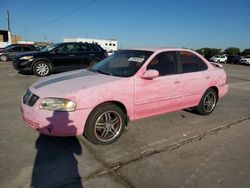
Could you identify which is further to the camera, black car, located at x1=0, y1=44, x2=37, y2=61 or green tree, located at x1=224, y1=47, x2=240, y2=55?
green tree, located at x1=224, y1=47, x2=240, y2=55

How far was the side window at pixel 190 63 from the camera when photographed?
5.05m

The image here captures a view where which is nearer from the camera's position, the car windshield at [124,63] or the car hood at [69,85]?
the car hood at [69,85]

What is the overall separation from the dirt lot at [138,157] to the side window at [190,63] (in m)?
1.13

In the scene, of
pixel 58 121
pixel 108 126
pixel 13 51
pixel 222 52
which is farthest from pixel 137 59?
pixel 222 52

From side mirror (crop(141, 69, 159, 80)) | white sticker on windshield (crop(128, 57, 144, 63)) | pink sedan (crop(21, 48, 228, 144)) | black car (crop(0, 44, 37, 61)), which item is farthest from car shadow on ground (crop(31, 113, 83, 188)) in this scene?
black car (crop(0, 44, 37, 61))

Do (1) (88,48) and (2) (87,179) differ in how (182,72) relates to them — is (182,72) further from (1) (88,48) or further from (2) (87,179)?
(1) (88,48)

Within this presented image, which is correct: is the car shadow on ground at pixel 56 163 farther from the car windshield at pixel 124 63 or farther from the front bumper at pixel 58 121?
the car windshield at pixel 124 63

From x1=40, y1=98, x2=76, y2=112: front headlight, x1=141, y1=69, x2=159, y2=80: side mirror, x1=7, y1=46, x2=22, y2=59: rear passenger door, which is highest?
x1=7, y1=46, x2=22, y2=59: rear passenger door

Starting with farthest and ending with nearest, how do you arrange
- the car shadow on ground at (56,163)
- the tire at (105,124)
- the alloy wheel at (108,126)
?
the alloy wheel at (108,126), the tire at (105,124), the car shadow on ground at (56,163)

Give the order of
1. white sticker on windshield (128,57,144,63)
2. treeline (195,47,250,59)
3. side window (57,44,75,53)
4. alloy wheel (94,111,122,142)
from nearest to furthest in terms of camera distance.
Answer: alloy wheel (94,111,122,142) → white sticker on windshield (128,57,144,63) → side window (57,44,75,53) → treeline (195,47,250,59)

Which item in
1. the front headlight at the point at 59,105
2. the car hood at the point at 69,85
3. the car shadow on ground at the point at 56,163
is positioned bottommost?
the car shadow on ground at the point at 56,163

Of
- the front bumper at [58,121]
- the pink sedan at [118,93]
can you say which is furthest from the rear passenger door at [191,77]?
the front bumper at [58,121]

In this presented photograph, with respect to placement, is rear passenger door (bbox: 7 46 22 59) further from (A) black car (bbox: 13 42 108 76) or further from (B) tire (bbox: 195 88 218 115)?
(B) tire (bbox: 195 88 218 115)

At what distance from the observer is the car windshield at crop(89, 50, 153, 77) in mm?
4394
